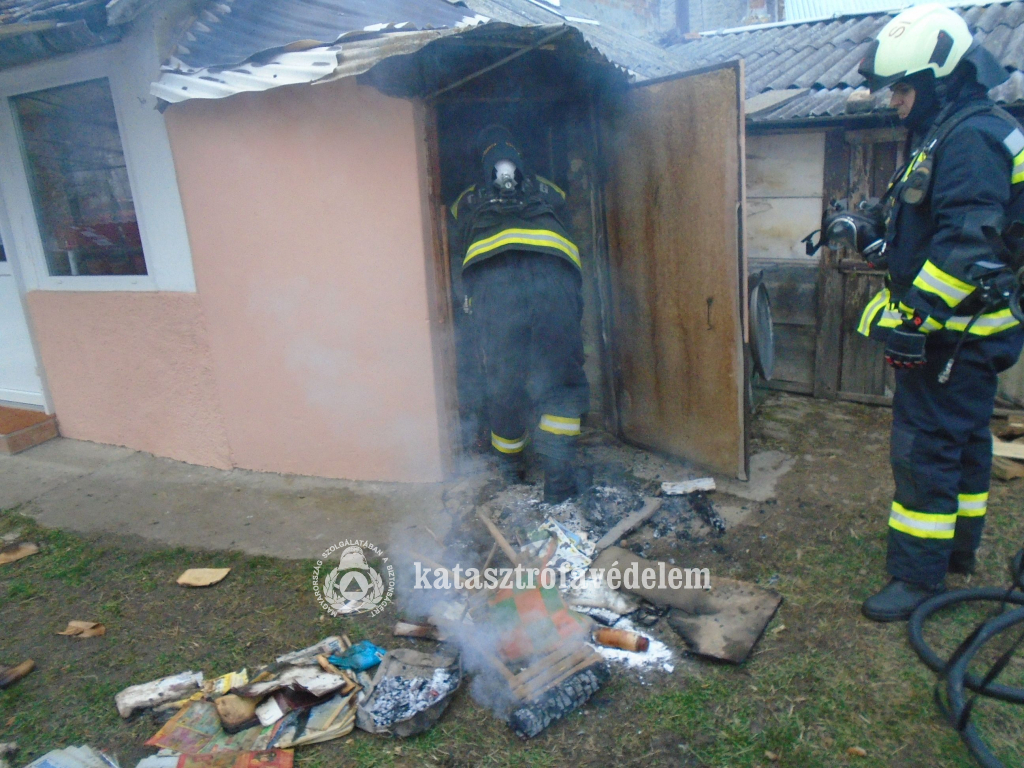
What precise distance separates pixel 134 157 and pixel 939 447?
17.6ft

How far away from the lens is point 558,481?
415 cm

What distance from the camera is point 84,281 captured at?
551 centimetres

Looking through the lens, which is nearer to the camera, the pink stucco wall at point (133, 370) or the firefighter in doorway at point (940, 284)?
the firefighter in doorway at point (940, 284)

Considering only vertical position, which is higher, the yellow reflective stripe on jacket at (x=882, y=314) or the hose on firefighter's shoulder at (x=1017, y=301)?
the hose on firefighter's shoulder at (x=1017, y=301)

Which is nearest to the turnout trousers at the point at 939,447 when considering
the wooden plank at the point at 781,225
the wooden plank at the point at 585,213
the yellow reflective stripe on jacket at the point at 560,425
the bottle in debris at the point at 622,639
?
the bottle in debris at the point at 622,639

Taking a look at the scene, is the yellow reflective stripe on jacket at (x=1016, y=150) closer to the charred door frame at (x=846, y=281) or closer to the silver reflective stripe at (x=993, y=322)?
the silver reflective stripe at (x=993, y=322)

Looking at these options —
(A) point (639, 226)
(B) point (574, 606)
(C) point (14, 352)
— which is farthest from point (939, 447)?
(C) point (14, 352)

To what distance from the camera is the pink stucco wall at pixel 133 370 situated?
16.8ft

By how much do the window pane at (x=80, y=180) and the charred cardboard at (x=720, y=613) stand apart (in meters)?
4.55

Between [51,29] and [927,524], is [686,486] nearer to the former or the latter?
[927,524]

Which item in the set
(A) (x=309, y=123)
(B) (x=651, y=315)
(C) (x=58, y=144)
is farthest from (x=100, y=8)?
(B) (x=651, y=315)

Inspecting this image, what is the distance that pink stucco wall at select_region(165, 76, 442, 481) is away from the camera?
13.6ft

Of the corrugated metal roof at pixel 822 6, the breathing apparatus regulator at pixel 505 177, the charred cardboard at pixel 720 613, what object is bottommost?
the charred cardboard at pixel 720 613

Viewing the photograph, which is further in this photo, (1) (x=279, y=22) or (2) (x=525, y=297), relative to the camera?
(1) (x=279, y=22)
